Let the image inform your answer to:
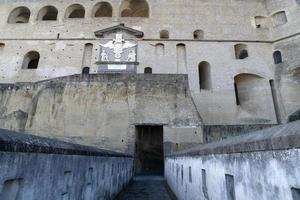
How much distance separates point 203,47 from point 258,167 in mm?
18721

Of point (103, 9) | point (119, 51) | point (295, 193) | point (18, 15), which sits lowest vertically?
point (295, 193)

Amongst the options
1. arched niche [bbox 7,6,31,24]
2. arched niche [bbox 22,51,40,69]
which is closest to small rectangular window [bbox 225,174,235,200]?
arched niche [bbox 22,51,40,69]

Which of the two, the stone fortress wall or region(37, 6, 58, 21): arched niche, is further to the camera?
region(37, 6, 58, 21): arched niche

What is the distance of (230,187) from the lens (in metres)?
2.69

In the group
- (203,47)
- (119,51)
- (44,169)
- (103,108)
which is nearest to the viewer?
(44,169)

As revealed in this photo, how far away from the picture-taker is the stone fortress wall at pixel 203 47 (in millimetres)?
17906

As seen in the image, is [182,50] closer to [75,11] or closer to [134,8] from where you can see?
[134,8]

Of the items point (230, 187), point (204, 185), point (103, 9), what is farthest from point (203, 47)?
point (230, 187)

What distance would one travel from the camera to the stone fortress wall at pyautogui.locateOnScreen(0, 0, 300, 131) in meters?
17.9

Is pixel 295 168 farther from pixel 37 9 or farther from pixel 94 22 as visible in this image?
pixel 37 9

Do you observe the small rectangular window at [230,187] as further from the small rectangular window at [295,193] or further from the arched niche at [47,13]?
the arched niche at [47,13]

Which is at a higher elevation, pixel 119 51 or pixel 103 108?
pixel 119 51

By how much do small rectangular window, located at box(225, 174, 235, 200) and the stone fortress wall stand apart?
14.8 m

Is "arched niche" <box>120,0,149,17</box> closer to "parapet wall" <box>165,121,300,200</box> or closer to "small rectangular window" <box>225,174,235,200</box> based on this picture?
"parapet wall" <box>165,121,300,200</box>
